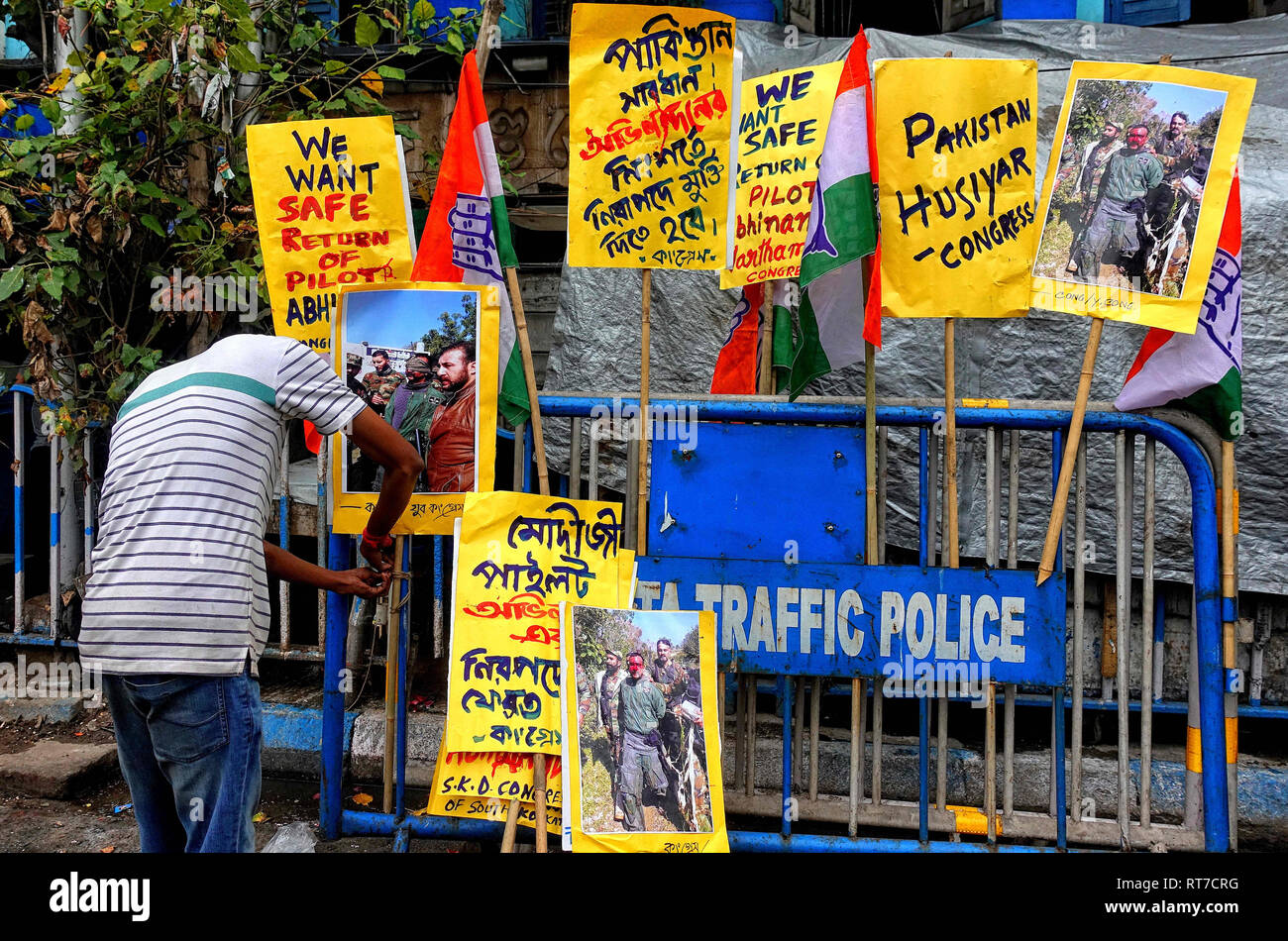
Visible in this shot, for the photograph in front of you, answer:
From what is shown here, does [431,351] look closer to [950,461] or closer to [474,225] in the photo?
[474,225]

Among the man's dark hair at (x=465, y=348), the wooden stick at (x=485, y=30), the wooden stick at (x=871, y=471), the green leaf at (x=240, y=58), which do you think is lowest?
the wooden stick at (x=871, y=471)

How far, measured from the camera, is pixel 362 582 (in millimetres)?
3266

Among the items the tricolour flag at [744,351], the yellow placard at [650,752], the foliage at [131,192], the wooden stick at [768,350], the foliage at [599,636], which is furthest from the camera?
the foliage at [131,192]

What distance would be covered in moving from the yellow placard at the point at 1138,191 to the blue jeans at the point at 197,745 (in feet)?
9.10

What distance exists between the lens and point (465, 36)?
20.6 ft

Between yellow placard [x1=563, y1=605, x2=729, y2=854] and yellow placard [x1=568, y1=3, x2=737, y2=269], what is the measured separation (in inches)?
46.3

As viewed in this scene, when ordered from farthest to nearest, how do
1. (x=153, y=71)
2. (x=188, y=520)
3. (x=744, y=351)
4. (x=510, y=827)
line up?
(x=153, y=71), (x=744, y=351), (x=510, y=827), (x=188, y=520)

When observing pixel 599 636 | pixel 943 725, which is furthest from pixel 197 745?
pixel 943 725

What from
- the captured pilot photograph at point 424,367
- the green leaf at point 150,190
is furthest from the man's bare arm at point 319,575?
the green leaf at point 150,190

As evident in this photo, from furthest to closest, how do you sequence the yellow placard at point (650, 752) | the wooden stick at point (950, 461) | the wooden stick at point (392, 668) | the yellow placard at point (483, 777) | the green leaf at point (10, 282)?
the green leaf at point (10, 282) < the wooden stick at point (392, 668) < the wooden stick at point (950, 461) < the yellow placard at point (483, 777) < the yellow placard at point (650, 752)

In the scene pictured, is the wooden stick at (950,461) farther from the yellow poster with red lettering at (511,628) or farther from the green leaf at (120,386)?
the green leaf at (120,386)

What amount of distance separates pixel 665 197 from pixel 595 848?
204 cm

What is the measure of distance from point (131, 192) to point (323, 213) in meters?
2.06

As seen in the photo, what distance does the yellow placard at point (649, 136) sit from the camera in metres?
3.19
